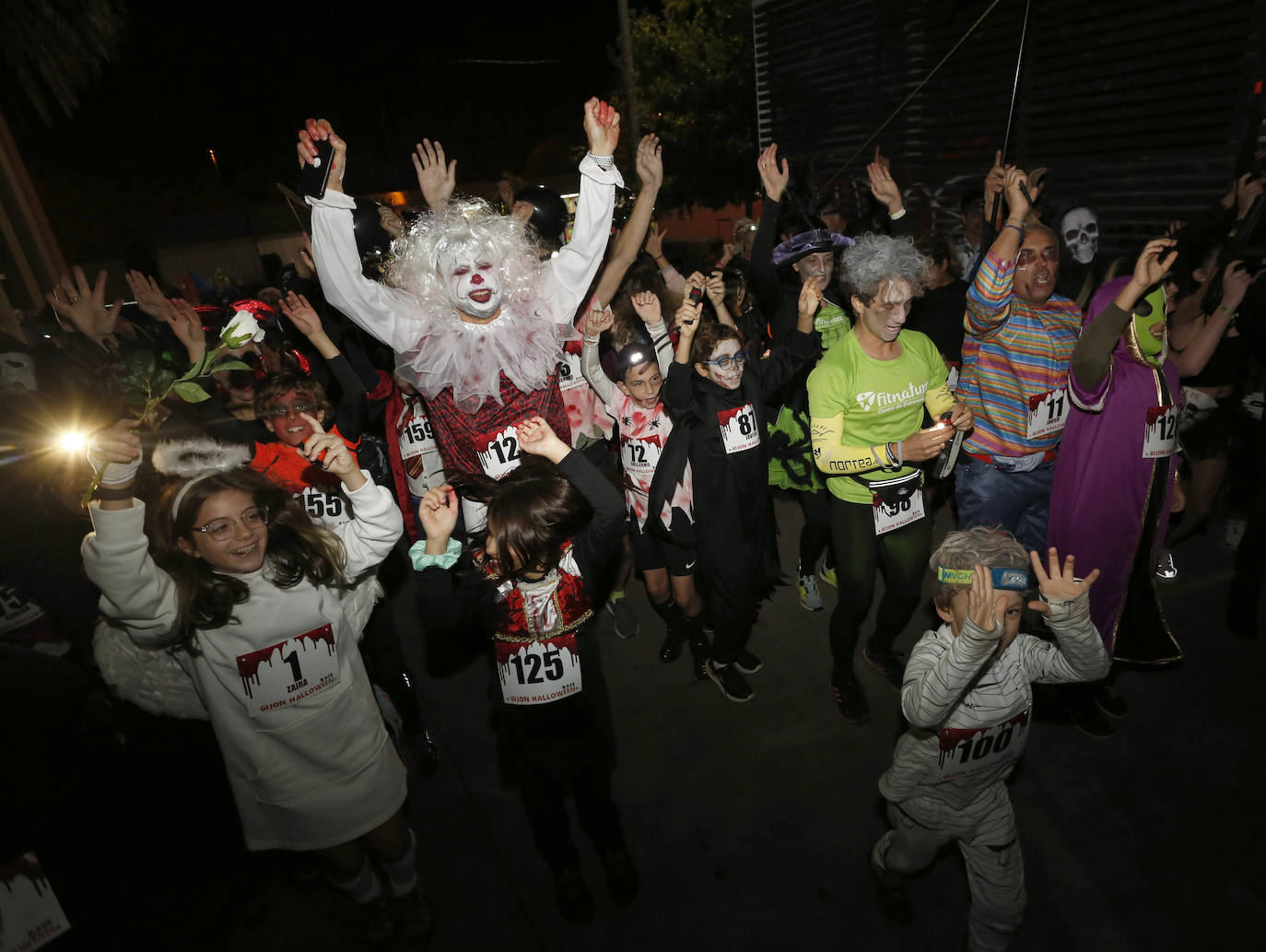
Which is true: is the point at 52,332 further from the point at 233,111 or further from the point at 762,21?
the point at 233,111

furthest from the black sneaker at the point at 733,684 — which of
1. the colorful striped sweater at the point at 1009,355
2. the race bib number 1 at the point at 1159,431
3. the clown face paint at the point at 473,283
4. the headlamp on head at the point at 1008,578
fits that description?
the clown face paint at the point at 473,283

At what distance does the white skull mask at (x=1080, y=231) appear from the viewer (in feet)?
14.3

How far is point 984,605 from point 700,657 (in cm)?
207

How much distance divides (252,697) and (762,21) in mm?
11511

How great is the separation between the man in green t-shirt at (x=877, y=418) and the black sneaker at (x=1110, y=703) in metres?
0.98

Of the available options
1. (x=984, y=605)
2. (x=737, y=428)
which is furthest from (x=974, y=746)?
(x=737, y=428)

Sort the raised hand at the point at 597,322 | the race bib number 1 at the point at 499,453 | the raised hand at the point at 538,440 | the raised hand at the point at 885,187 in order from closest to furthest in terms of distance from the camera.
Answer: the raised hand at the point at 538,440 → the race bib number 1 at the point at 499,453 → the raised hand at the point at 597,322 → the raised hand at the point at 885,187

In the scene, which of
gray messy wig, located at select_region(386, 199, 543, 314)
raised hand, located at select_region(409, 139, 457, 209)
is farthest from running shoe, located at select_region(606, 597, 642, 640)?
raised hand, located at select_region(409, 139, 457, 209)

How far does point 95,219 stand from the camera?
2761cm

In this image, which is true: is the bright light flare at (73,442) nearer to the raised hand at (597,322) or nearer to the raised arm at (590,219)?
the raised arm at (590,219)

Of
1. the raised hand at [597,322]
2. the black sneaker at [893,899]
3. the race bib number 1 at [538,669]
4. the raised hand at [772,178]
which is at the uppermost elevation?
the raised hand at [772,178]

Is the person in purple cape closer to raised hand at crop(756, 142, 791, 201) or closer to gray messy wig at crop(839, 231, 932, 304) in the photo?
gray messy wig at crop(839, 231, 932, 304)

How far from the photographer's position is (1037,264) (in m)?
3.05

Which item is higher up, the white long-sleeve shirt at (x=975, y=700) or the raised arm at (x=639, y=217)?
the raised arm at (x=639, y=217)
